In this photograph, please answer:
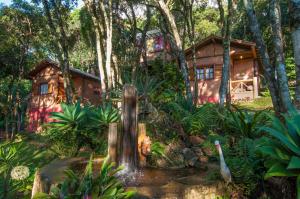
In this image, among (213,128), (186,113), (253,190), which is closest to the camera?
Result: (253,190)

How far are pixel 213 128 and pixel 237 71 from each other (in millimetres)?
15666

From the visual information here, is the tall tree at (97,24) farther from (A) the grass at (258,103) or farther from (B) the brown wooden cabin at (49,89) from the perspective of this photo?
(B) the brown wooden cabin at (49,89)

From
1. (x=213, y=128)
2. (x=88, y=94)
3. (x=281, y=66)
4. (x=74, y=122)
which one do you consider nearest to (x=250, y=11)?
(x=281, y=66)

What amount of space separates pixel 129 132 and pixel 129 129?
0.06 m

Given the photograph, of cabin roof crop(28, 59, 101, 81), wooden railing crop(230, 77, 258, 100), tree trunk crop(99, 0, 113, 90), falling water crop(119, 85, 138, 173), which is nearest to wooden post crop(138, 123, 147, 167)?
falling water crop(119, 85, 138, 173)

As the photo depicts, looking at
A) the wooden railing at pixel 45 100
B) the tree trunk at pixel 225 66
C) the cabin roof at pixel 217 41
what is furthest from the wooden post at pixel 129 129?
the wooden railing at pixel 45 100

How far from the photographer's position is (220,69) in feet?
74.5

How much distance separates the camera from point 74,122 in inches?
388

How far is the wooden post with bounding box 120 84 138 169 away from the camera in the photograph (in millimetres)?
6148

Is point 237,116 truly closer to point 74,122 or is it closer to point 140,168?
point 140,168

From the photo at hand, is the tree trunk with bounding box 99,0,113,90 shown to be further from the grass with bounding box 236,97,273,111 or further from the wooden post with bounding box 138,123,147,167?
the grass with bounding box 236,97,273,111

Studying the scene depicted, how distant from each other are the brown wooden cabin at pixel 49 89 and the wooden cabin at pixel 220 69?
8.80 meters

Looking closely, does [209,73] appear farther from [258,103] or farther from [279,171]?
[279,171]

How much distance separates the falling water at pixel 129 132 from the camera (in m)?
6.14
